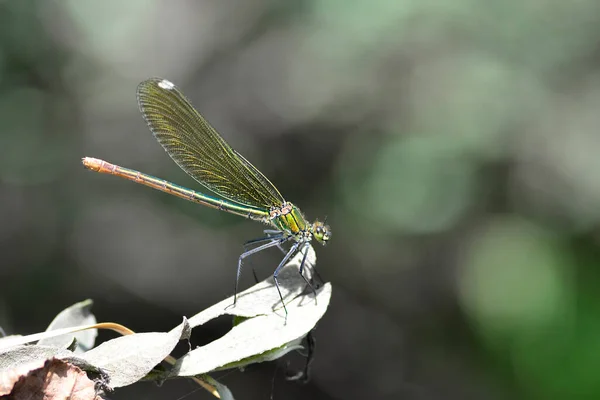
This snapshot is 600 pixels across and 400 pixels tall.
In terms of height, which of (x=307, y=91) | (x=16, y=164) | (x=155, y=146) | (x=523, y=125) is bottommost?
(x=16, y=164)

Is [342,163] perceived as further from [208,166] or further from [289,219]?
[289,219]

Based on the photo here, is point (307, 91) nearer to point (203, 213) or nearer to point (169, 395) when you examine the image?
point (203, 213)

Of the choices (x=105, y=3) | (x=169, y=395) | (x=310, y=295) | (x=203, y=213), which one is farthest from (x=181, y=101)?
→ (x=169, y=395)

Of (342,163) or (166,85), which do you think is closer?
(166,85)

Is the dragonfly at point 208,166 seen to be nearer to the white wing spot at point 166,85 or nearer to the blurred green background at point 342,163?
the white wing spot at point 166,85

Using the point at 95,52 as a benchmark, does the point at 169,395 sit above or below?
below

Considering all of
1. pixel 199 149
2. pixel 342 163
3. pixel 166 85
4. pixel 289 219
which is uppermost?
pixel 342 163

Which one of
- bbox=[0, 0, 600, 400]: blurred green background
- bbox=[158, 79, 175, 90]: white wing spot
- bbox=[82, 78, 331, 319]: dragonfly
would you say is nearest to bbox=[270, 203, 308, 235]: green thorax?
bbox=[82, 78, 331, 319]: dragonfly

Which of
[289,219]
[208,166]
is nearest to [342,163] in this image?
[208,166]
